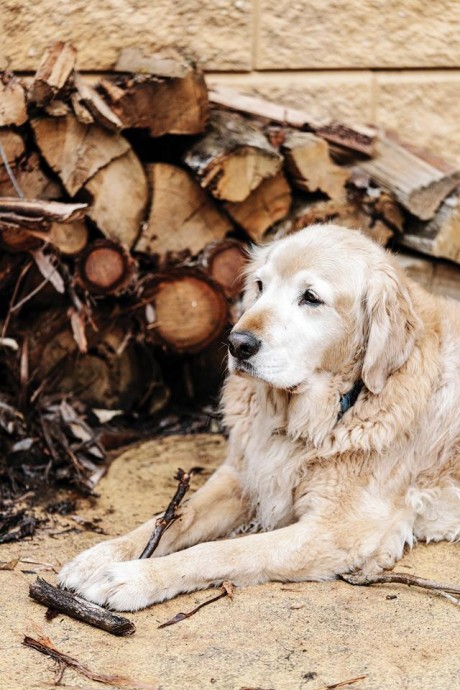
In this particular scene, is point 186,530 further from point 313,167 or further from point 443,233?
point 443,233

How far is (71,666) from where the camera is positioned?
2936 mm

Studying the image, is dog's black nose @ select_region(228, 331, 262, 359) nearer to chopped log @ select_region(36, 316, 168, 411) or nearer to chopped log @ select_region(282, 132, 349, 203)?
chopped log @ select_region(36, 316, 168, 411)

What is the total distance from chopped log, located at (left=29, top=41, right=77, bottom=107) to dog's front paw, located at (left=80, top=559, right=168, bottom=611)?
256cm

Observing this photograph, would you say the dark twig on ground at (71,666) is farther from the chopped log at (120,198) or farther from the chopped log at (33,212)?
the chopped log at (120,198)

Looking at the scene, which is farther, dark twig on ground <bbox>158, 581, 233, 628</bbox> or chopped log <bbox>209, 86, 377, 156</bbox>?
chopped log <bbox>209, 86, 377, 156</bbox>

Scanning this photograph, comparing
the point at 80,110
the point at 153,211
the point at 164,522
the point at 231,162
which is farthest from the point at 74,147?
the point at 164,522

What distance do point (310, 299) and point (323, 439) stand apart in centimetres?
63

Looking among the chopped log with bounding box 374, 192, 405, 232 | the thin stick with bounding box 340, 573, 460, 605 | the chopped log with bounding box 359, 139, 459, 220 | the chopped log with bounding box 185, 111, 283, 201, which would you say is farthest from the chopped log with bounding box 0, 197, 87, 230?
the thin stick with bounding box 340, 573, 460, 605

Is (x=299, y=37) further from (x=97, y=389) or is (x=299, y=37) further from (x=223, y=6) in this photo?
(x=97, y=389)

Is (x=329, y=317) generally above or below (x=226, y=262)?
above

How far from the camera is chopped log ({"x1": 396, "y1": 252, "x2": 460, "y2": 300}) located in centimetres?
569

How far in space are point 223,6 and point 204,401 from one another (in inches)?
101

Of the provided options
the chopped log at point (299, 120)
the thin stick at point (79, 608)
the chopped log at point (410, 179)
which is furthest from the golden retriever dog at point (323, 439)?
the chopped log at point (299, 120)

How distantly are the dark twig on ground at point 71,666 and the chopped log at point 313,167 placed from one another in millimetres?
3294
